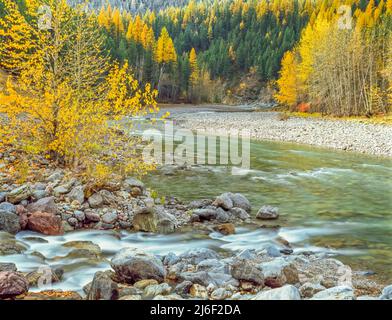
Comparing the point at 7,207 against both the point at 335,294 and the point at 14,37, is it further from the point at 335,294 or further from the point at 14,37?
the point at 335,294

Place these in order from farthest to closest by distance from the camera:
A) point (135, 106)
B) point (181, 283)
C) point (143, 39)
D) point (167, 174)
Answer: point (143, 39) < point (167, 174) < point (135, 106) < point (181, 283)

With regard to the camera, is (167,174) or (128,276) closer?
(128,276)

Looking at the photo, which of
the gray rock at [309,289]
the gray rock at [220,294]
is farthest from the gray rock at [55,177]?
the gray rock at [309,289]

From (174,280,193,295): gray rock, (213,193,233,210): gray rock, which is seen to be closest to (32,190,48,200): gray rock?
(213,193,233,210): gray rock

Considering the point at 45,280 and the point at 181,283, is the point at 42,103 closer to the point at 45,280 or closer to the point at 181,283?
the point at 45,280

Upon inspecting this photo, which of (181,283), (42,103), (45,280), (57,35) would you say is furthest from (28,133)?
(181,283)

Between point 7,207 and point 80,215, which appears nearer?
point 7,207

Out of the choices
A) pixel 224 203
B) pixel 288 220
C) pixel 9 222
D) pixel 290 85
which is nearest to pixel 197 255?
pixel 224 203

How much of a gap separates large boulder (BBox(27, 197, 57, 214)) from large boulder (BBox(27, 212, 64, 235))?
1.04 feet

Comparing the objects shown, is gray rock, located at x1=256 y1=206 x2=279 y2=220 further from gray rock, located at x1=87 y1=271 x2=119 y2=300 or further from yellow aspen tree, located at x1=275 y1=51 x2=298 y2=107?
yellow aspen tree, located at x1=275 y1=51 x2=298 y2=107

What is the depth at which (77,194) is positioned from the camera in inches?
401

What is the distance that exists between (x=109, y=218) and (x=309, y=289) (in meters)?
5.50
